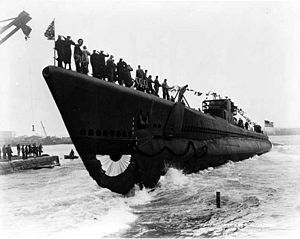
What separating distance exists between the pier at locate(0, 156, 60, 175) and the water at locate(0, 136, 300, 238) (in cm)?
1008

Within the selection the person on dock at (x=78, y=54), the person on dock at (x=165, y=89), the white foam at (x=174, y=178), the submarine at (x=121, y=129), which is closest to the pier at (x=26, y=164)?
the person on dock at (x=165, y=89)

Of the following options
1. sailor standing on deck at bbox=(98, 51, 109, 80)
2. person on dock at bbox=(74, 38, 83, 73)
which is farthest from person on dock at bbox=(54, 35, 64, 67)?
sailor standing on deck at bbox=(98, 51, 109, 80)

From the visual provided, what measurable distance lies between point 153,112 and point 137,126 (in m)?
1.30

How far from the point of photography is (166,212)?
10.4 meters

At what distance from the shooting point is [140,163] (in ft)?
40.2

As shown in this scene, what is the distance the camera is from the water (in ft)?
27.9

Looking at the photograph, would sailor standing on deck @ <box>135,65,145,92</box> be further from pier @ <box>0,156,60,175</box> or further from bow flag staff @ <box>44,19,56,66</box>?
pier @ <box>0,156,60,175</box>

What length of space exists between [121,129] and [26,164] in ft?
64.5

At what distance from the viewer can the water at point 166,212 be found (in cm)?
851

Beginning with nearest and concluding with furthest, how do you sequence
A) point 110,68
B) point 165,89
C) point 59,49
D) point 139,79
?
1. point 59,49
2. point 110,68
3. point 139,79
4. point 165,89

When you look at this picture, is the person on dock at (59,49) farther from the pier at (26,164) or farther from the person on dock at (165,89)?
the pier at (26,164)

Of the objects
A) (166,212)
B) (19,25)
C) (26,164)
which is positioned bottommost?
(166,212)

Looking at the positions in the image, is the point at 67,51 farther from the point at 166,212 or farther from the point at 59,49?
the point at 166,212

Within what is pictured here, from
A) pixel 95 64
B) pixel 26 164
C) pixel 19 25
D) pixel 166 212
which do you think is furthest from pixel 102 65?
pixel 26 164
